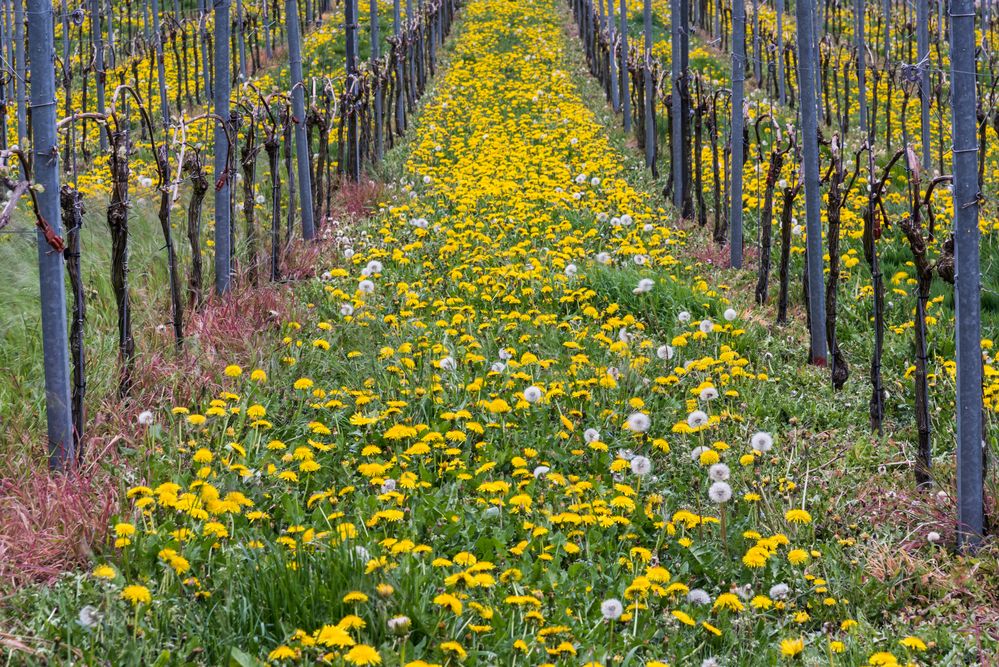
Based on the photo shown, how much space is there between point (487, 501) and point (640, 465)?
2.31ft

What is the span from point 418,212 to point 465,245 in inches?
68.2

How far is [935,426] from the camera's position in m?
5.06

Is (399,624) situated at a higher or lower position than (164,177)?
lower

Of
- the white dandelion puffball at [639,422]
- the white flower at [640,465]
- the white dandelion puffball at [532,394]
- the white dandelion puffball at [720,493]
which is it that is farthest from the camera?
the white dandelion puffball at [532,394]

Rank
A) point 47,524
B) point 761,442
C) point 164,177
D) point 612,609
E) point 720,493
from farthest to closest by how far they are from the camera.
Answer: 1. point 164,177
2. point 761,442
3. point 720,493
4. point 47,524
5. point 612,609

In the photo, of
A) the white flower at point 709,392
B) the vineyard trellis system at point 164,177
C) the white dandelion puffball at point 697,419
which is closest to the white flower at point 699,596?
the white dandelion puffball at point 697,419

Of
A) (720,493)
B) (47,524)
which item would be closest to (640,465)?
(720,493)

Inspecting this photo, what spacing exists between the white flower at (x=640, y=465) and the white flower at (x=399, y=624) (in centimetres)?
155

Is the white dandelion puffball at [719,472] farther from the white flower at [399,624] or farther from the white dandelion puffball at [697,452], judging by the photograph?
the white flower at [399,624]

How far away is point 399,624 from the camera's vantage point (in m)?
2.92

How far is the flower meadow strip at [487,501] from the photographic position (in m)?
3.08

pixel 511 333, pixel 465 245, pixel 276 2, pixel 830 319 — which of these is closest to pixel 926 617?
pixel 830 319

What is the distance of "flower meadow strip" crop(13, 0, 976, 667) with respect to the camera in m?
3.08

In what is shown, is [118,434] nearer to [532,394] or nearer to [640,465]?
[532,394]
